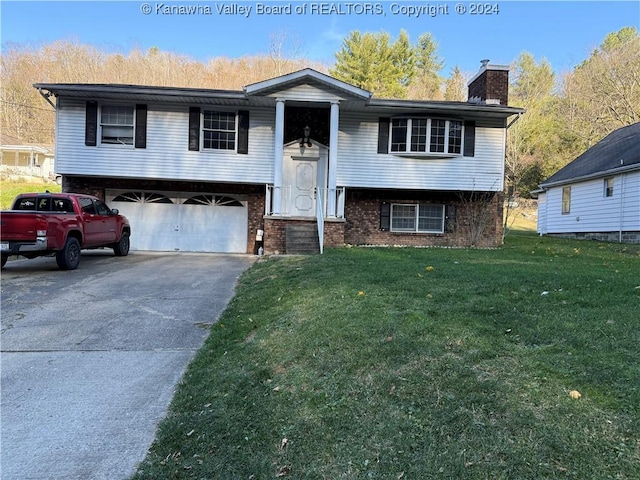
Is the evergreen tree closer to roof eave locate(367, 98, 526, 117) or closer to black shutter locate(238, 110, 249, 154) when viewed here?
roof eave locate(367, 98, 526, 117)

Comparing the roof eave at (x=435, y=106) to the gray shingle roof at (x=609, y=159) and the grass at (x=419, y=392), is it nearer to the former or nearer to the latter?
the gray shingle roof at (x=609, y=159)

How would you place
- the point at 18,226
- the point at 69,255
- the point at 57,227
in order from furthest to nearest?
1. the point at 69,255
2. the point at 57,227
3. the point at 18,226

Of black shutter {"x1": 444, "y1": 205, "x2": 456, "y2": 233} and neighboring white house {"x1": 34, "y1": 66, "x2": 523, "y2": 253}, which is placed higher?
neighboring white house {"x1": 34, "y1": 66, "x2": 523, "y2": 253}

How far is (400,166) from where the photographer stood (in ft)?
49.2

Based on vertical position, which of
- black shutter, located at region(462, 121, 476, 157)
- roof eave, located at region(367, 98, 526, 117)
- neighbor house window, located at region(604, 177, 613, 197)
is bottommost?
neighbor house window, located at region(604, 177, 613, 197)

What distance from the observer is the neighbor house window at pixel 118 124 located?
1462 cm

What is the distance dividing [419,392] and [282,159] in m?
11.9

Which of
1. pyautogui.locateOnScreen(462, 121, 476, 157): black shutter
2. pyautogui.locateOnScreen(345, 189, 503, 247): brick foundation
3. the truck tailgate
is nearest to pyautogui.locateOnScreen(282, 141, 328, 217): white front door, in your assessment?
pyautogui.locateOnScreen(345, 189, 503, 247): brick foundation

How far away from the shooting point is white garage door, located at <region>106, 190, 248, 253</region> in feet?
51.1

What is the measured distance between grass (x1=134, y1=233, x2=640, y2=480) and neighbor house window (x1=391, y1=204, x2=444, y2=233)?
34.0ft

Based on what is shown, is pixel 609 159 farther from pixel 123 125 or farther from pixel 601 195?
pixel 123 125

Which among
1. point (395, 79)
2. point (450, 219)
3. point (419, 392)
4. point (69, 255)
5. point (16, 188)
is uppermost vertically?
point (395, 79)

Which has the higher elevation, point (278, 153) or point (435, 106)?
point (435, 106)

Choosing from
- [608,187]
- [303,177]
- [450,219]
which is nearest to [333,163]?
[303,177]
